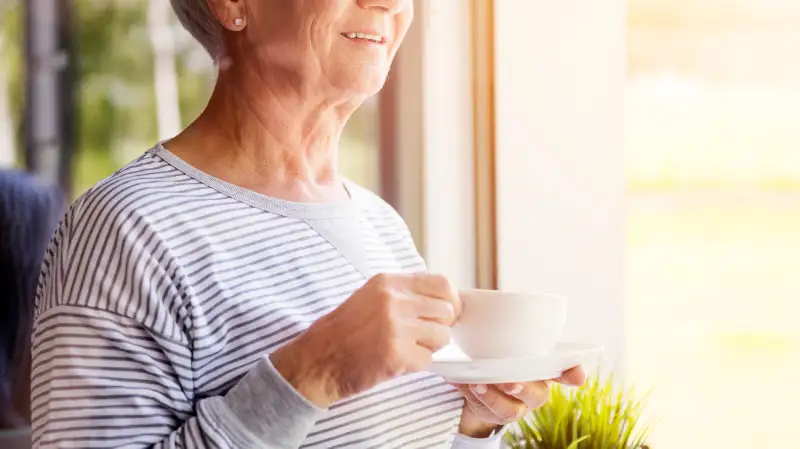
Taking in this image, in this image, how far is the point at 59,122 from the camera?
5.98 ft

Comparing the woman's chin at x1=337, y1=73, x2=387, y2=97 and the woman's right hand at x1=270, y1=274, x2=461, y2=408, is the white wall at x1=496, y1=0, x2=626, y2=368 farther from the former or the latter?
the woman's right hand at x1=270, y1=274, x2=461, y2=408

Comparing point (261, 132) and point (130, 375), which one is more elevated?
point (261, 132)

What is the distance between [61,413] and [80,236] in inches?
5.7

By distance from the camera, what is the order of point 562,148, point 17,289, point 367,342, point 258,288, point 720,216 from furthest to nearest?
1. point 17,289
2. point 562,148
3. point 720,216
4. point 258,288
5. point 367,342

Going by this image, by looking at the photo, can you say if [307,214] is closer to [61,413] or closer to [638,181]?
[61,413]

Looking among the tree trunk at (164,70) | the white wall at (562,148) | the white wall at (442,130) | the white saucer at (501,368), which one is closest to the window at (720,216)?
the white wall at (562,148)

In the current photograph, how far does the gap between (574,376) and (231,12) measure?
49cm

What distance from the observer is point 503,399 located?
2.80 feet

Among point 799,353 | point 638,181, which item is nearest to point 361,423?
point 799,353

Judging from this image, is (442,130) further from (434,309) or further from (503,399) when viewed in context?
(434,309)

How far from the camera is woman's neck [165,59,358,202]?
2.81 ft

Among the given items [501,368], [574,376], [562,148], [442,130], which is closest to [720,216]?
[562,148]

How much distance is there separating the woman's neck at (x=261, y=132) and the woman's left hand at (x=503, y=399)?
261 millimetres

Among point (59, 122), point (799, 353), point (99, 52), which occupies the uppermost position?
point (99, 52)
